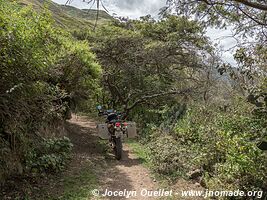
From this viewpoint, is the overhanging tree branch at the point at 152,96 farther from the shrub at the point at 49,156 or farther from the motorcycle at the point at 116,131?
the shrub at the point at 49,156

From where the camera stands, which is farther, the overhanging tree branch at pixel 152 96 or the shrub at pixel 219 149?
the overhanging tree branch at pixel 152 96

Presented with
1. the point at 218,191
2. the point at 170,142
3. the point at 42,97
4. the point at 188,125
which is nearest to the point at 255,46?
the point at 188,125

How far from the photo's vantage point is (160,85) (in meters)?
12.4

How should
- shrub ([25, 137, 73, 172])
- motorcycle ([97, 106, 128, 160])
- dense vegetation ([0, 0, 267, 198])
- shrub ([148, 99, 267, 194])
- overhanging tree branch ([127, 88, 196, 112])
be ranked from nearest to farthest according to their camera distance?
dense vegetation ([0, 0, 267, 198]), shrub ([148, 99, 267, 194]), shrub ([25, 137, 73, 172]), motorcycle ([97, 106, 128, 160]), overhanging tree branch ([127, 88, 196, 112])

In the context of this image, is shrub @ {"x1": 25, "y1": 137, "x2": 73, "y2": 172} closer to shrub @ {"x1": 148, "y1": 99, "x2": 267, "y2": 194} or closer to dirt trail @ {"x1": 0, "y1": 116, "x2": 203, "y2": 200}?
dirt trail @ {"x1": 0, "y1": 116, "x2": 203, "y2": 200}

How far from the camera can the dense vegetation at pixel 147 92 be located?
3.76m

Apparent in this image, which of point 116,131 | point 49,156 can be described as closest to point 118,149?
point 116,131

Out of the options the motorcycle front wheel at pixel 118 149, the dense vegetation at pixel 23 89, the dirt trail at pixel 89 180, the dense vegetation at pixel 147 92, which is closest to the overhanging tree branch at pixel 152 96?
the dense vegetation at pixel 147 92

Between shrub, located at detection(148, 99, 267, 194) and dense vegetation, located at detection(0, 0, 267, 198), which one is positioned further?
shrub, located at detection(148, 99, 267, 194)

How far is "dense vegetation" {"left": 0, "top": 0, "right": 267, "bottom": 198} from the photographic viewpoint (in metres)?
3.76

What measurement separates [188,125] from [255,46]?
278 cm

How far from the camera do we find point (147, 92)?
39.7 feet

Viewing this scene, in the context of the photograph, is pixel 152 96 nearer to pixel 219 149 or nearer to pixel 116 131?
pixel 116 131

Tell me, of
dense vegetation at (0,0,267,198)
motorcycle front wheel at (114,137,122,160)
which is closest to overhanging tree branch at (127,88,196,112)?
dense vegetation at (0,0,267,198)
